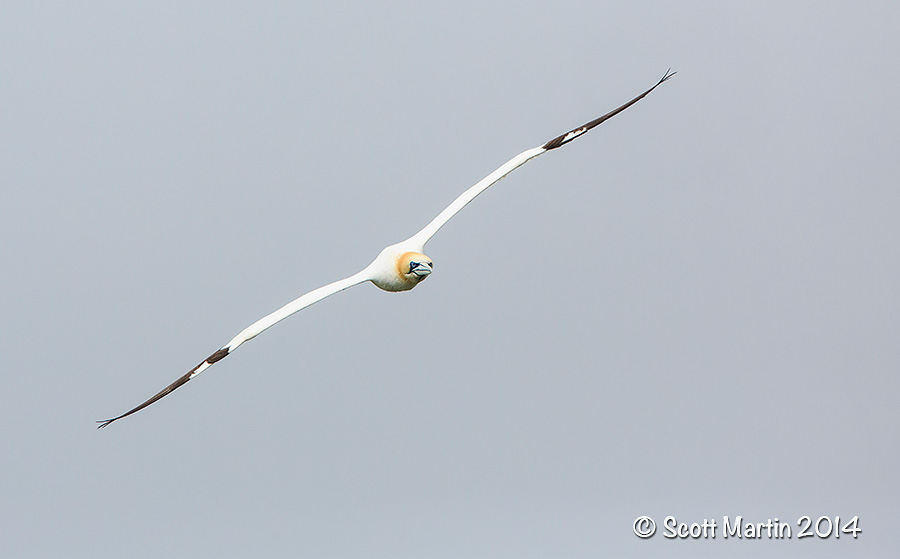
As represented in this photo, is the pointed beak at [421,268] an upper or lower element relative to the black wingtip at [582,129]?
lower

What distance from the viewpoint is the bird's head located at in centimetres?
1858

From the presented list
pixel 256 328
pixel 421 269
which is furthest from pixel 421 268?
pixel 256 328

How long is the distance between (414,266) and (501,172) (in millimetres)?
2538

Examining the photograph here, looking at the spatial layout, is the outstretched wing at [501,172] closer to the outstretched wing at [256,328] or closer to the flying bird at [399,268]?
the flying bird at [399,268]

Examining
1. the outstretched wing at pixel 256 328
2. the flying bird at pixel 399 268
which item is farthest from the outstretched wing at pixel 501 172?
the outstretched wing at pixel 256 328

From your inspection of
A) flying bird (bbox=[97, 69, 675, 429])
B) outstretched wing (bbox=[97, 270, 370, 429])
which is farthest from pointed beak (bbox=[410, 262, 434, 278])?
outstretched wing (bbox=[97, 270, 370, 429])

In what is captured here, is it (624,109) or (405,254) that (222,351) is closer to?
(405,254)

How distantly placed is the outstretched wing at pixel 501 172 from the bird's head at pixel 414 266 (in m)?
0.61

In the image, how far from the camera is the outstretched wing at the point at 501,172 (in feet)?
64.4

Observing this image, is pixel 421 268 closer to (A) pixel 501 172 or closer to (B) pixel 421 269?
(B) pixel 421 269

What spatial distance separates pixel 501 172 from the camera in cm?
2019

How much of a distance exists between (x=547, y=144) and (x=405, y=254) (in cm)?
332

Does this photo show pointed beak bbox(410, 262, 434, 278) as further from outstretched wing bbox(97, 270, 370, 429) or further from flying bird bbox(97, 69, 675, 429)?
outstretched wing bbox(97, 270, 370, 429)

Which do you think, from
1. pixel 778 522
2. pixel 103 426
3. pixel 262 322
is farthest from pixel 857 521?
pixel 103 426
